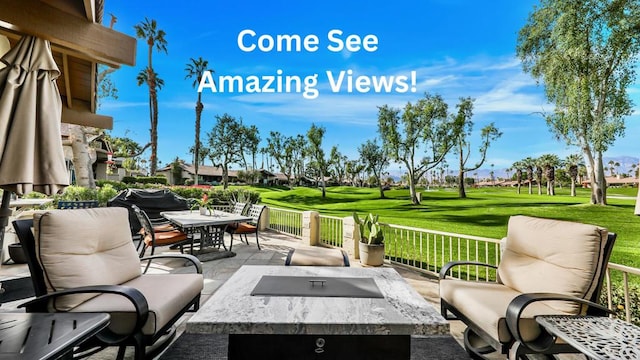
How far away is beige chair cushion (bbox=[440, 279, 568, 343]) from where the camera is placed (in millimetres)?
1731

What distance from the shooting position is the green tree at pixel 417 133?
14.0 meters

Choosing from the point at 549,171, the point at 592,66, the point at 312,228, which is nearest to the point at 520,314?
the point at 312,228

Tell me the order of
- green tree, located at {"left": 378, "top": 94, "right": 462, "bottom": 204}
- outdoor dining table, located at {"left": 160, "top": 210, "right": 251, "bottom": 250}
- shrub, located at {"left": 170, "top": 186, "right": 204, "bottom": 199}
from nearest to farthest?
outdoor dining table, located at {"left": 160, "top": 210, "right": 251, "bottom": 250} → shrub, located at {"left": 170, "top": 186, "right": 204, "bottom": 199} → green tree, located at {"left": 378, "top": 94, "right": 462, "bottom": 204}

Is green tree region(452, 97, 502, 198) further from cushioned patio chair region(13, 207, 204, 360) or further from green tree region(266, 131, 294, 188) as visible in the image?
green tree region(266, 131, 294, 188)

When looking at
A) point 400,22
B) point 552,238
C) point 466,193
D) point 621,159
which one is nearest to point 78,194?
point 552,238

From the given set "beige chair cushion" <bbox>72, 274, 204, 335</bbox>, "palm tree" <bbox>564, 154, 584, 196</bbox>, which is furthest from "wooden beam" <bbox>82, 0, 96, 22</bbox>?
"palm tree" <bbox>564, 154, 584, 196</bbox>

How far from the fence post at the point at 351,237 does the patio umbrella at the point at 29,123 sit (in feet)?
13.9

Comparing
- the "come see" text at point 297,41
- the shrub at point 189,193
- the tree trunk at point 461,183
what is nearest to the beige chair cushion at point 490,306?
the "come see" text at point 297,41

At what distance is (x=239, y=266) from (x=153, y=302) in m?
2.90

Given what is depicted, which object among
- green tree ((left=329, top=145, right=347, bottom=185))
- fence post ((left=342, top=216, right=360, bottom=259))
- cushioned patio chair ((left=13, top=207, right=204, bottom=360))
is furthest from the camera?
green tree ((left=329, top=145, right=347, bottom=185))

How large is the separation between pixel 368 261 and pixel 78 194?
808cm

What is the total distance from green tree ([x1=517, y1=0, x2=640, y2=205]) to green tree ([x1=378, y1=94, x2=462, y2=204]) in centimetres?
661

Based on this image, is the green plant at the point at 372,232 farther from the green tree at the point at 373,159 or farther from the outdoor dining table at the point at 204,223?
the green tree at the point at 373,159

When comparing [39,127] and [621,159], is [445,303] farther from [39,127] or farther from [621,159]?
[621,159]
